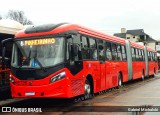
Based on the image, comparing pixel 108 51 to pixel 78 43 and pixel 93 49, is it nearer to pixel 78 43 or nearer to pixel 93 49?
pixel 93 49

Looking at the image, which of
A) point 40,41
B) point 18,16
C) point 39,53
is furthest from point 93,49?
point 18,16

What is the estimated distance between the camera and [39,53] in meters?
12.4

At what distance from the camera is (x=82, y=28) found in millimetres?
14477

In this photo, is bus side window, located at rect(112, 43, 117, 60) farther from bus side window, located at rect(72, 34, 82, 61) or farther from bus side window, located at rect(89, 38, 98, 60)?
bus side window, located at rect(72, 34, 82, 61)

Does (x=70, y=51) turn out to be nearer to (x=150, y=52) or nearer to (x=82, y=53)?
(x=82, y=53)

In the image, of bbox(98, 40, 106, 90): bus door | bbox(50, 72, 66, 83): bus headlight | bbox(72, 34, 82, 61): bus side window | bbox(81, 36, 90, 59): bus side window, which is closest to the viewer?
bbox(50, 72, 66, 83): bus headlight

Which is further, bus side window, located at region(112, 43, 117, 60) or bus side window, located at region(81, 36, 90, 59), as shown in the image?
bus side window, located at region(112, 43, 117, 60)

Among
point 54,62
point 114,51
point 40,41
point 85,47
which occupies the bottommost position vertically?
point 114,51

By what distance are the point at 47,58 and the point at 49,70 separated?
18.5 inches

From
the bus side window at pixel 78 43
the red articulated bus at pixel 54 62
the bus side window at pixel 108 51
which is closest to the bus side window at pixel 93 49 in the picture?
the red articulated bus at pixel 54 62

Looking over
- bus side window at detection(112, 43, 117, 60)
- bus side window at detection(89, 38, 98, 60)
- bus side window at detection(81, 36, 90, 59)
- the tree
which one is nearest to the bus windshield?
bus side window at detection(81, 36, 90, 59)

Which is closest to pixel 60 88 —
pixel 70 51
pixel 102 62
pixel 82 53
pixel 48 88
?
pixel 48 88

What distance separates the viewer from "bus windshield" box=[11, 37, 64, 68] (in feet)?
40.1

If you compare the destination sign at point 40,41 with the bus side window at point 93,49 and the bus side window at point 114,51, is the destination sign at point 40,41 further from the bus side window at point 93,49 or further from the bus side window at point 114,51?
the bus side window at point 114,51
